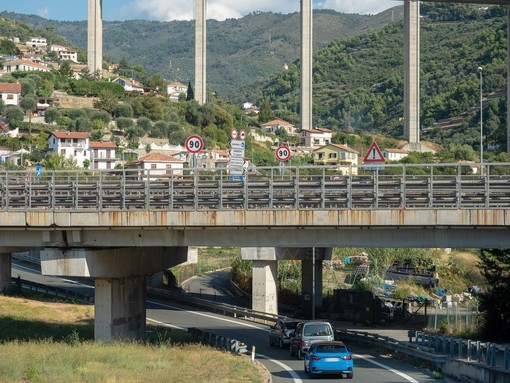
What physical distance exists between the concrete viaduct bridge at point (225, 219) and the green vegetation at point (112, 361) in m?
1.67

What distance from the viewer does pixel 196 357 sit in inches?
1271

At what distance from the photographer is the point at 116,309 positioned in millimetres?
32750

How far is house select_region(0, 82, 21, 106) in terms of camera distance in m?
136

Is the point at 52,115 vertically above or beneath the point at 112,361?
above

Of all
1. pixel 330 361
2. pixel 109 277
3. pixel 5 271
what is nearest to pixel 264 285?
pixel 5 271

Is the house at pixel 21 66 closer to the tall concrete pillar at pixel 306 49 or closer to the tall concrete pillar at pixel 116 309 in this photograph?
the tall concrete pillar at pixel 306 49

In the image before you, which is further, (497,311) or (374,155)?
(497,311)

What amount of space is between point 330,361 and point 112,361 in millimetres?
6392

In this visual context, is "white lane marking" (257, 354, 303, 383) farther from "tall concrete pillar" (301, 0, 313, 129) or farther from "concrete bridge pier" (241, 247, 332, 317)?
"tall concrete pillar" (301, 0, 313, 129)

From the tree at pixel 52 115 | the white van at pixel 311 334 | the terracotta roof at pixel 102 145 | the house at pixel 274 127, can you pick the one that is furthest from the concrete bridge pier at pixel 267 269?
the house at pixel 274 127

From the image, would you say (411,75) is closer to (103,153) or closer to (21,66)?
(103,153)

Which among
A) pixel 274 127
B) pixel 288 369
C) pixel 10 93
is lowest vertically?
pixel 288 369

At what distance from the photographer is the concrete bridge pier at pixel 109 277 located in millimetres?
32125

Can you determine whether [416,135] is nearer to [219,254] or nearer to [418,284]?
[219,254]
